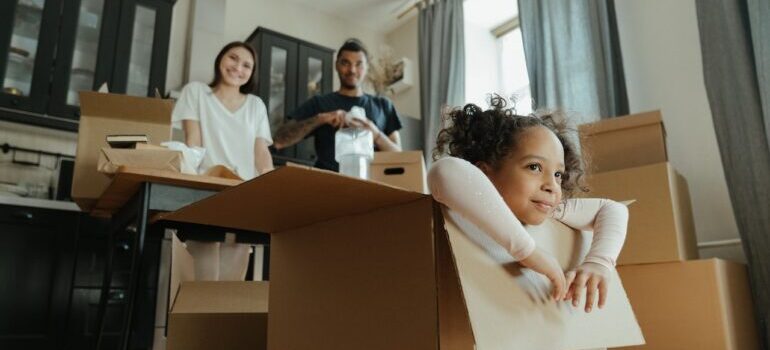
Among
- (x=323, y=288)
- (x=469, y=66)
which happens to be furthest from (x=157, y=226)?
(x=469, y=66)

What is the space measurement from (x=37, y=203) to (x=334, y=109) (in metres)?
1.46

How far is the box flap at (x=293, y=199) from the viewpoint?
630 millimetres

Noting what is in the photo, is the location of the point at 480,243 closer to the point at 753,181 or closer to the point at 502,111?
the point at 502,111

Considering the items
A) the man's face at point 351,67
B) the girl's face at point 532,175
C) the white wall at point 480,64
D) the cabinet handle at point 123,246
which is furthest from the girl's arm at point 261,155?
the white wall at point 480,64

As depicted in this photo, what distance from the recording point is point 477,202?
2.26ft

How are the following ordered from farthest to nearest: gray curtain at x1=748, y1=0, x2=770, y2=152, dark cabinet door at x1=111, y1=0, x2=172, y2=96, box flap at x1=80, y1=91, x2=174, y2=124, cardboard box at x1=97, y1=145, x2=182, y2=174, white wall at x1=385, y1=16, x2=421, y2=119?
white wall at x1=385, y1=16, x2=421, y2=119 → dark cabinet door at x1=111, y1=0, x2=172, y2=96 → gray curtain at x1=748, y1=0, x2=770, y2=152 → box flap at x1=80, y1=91, x2=174, y2=124 → cardboard box at x1=97, y1=145, x2=182, y2=174

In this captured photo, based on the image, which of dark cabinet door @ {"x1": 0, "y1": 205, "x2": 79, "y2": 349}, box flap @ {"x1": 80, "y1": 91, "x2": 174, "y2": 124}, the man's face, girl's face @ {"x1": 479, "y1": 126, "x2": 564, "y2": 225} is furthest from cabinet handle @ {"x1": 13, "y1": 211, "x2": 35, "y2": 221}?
girl's face @ {"x1": 479, "y1": 126, "x2": 564, "y2": 225}

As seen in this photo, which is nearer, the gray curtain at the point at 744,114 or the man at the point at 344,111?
the gray curtain at the point at 744,114

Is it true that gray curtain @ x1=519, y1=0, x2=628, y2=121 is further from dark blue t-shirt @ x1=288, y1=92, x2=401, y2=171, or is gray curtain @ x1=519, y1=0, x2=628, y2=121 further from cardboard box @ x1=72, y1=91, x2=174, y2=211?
cardboard box @ x1=72, y1=91, x2=174, y2=211

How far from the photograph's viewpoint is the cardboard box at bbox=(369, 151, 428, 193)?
74.7 inches

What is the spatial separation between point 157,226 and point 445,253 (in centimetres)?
102

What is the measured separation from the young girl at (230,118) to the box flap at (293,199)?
1200 mm

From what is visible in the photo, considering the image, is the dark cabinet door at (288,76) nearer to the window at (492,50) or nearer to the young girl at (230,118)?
the window at (492,50)

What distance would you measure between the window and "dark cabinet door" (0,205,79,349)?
255 centimetres
